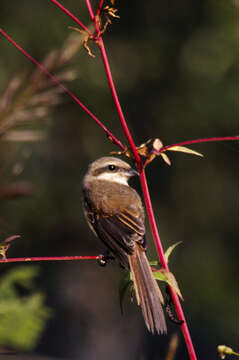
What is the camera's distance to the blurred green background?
1159 cm

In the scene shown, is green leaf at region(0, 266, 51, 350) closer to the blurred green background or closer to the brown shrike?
the brown shrike

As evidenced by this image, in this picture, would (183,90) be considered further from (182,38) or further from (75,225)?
(75,225)

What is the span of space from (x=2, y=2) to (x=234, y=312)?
8024mm

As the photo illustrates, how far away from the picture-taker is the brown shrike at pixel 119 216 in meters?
2.77

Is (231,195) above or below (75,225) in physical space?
below

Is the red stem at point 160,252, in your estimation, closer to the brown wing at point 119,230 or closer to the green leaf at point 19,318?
the brown wing at point 119,230

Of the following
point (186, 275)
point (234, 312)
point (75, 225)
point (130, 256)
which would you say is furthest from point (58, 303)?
point (130, 256)

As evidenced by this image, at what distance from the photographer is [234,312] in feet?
39.7

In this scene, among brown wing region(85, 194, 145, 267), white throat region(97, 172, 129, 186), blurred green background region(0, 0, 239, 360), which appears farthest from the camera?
blurred green background region(0, 0, 239, 360)

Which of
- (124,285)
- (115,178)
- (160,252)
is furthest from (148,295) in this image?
(115,178)

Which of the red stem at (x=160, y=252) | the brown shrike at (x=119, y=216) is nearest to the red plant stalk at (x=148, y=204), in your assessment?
the red stem at (x=160, y=252)

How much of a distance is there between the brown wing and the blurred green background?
7.51 metres

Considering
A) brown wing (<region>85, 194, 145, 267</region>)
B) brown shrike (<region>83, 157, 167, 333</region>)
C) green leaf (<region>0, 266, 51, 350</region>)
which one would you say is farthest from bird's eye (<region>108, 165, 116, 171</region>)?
A: green leaf (<region>0, 266, 51, 350</region>)

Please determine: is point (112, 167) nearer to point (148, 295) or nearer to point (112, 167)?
point (112, 167)
